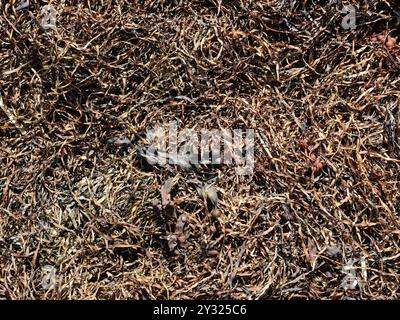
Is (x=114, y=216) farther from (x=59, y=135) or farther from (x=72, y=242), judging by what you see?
(x=59, y=135)

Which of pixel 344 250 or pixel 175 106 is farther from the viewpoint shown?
pixel 175 106

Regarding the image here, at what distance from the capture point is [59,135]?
1973mm

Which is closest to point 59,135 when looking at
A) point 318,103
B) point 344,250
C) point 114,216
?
point 114,216

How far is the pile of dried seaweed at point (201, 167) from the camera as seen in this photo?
185cm

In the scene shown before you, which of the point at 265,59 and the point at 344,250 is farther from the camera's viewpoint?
the point at 265,59

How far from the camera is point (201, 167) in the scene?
192cm

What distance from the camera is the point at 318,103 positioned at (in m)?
1.96

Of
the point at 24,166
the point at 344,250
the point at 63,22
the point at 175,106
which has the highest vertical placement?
the point at 63,22

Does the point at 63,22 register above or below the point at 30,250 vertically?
above

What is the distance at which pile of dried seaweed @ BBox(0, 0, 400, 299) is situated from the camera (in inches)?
72.7

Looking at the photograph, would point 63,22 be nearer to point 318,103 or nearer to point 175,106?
point 175,106
